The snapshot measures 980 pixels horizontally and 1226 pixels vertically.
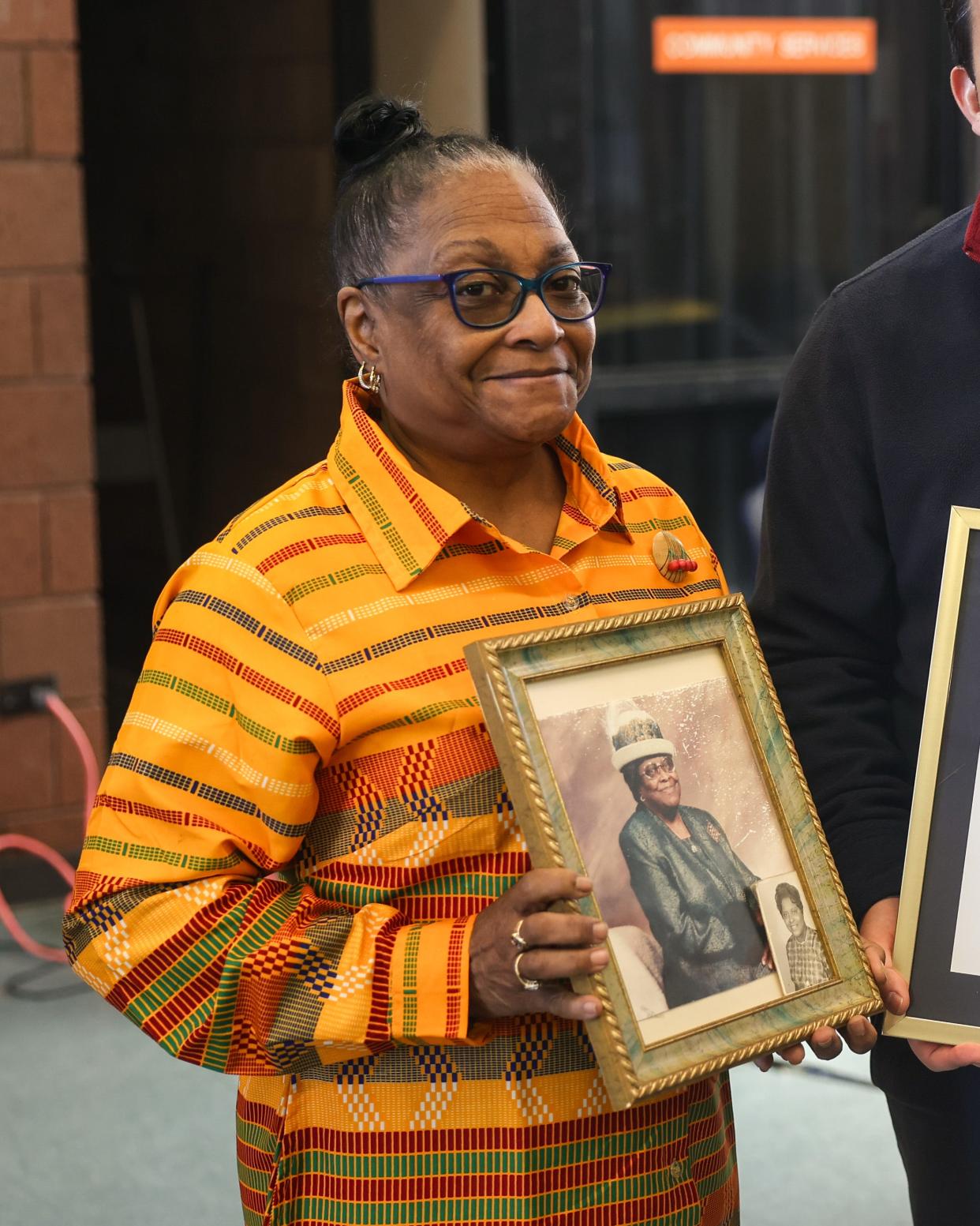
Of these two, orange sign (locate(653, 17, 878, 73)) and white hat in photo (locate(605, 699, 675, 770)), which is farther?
orange sign (locate(653, 17, 878, 73))

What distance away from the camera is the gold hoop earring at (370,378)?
1601mm

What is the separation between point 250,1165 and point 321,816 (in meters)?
0.38

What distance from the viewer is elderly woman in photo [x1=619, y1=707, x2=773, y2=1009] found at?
1.38 meters

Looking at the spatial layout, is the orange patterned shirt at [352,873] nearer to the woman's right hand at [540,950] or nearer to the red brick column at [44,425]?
the woman's right hand at [540,950]

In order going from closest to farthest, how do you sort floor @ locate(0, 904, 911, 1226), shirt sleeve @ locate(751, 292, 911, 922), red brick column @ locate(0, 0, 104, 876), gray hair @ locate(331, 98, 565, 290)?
gray hair @ locate(331, 98, 565, 290), shirt sleeve @ locate(751, 292, 911, 922), floor @ locate(0, 904, 911, 1226), red brick column @ locate(0, 0, 104, 876)

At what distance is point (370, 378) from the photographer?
1.61m

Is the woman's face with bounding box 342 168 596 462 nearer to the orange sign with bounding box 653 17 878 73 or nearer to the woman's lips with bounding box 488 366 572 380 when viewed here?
the woman's lips with bounding box 488 366 572 380

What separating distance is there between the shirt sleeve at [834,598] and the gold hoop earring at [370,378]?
458mm

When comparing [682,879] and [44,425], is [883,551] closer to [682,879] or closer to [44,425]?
[682,879]

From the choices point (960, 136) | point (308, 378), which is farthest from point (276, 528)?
point (960, 136)

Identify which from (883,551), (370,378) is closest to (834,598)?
(883,551)

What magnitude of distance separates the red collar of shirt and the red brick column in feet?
10.2

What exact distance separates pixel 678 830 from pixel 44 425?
3.22 meters

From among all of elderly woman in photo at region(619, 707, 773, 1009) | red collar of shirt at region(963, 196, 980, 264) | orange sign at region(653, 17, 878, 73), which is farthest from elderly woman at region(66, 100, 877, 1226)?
orange sign at region(653, 17, 878, 73)
